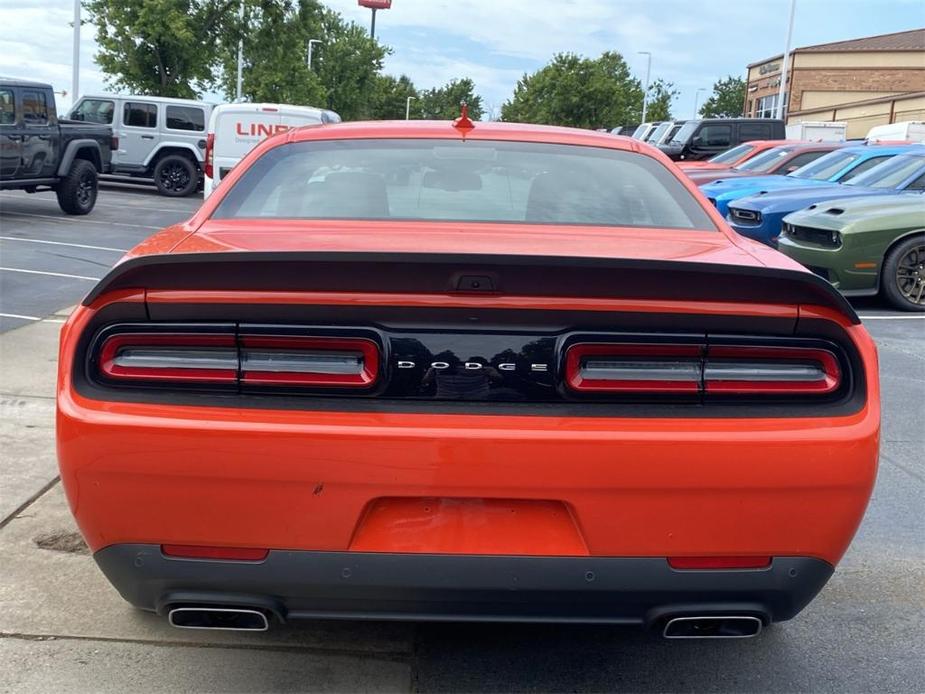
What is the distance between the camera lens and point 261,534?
7.41ft

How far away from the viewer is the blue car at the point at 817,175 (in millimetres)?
12172

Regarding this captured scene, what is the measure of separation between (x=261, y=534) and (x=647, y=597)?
954 mm

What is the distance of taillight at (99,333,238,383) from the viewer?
228 cm

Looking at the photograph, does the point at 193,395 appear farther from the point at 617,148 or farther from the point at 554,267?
the point at 617,148

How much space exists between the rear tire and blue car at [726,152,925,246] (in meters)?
1.19

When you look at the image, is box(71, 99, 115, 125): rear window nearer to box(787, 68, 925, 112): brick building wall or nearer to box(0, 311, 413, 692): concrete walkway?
box(0, 311, 413, 692): concrete walkway

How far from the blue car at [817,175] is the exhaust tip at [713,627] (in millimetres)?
10246

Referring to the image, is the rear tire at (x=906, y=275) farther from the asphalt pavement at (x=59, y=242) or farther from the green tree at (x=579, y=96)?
the green tree at (x=579, y=96)

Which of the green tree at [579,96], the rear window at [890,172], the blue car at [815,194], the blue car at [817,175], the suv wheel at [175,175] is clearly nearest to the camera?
the blue car at [815,194]

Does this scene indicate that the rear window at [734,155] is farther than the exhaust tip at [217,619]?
Yes

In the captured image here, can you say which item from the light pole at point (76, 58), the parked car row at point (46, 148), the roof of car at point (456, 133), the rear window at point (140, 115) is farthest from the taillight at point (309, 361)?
the light pole at point (76, 58)

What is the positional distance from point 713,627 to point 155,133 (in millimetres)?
20734

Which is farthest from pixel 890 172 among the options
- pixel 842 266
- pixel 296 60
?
pixel 296 60

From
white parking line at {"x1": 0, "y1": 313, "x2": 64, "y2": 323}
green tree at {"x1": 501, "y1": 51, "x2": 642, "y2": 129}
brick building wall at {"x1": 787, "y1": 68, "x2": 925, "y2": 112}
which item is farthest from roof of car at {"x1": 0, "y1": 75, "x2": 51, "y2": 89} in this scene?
brick building wall at {"x1": 787, "y1": 68, "x2": 925, "y2": 112}
